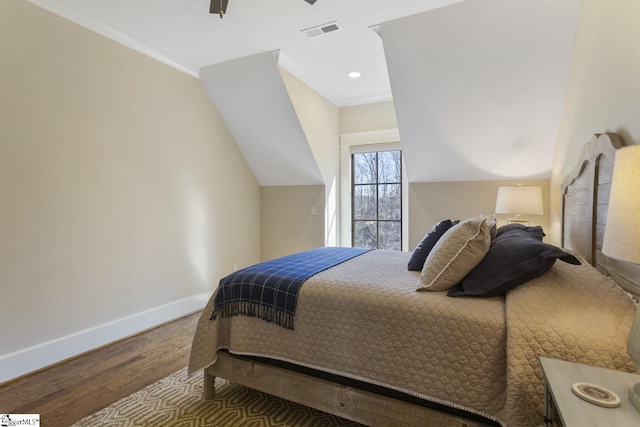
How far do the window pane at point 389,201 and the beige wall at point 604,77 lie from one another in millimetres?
1851

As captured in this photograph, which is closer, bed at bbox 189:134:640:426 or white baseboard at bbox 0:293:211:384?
bed at bbox 189:134:640:426

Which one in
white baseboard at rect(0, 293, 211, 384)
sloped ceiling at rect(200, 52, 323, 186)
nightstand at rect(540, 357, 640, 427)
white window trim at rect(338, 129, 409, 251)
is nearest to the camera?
nightstand at rect(540, 357, 640, 427)

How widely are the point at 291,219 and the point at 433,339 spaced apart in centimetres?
308

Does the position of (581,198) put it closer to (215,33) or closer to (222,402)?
(222,402)

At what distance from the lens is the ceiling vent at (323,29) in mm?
2471

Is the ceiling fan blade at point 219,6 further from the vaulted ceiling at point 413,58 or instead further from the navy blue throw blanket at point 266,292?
the navy blue throw blanket at point 266,292

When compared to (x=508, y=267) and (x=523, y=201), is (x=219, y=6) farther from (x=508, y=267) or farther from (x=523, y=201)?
(x=523, y=201)

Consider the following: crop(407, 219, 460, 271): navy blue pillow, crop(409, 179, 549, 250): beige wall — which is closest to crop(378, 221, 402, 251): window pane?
crop(409, 179, 549, 250): beige wall

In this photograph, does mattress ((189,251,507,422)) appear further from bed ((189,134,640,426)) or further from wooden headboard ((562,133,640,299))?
wooden headboard ((562,133,640,299))

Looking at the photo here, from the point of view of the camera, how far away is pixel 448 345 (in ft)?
4.35

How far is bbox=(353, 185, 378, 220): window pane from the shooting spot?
168 inches

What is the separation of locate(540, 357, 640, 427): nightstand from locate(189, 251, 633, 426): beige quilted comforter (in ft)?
0.41

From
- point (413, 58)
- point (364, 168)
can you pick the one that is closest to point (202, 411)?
point (413, 58)

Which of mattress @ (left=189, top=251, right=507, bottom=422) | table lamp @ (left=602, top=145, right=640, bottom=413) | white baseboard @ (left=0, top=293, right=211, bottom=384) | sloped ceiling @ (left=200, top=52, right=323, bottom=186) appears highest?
sloped ceiling @ (left=200, top=52, right=323, bottom=186)
